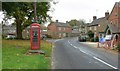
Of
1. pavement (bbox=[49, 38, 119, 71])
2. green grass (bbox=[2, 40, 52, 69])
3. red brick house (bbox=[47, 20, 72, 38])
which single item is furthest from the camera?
red brick house (bbox=[47, 20, 72, 38])

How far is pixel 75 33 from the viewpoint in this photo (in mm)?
139250

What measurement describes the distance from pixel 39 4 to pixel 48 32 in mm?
69847

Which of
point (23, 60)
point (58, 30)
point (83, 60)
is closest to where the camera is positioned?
point (23, 60)

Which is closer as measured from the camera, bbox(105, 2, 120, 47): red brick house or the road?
the road

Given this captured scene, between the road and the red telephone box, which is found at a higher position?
→ the red telephone box

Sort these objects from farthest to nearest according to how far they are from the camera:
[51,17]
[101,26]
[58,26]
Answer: [58,26] < [101,26] < [51,17]

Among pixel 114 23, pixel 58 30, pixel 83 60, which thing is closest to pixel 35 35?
pixel 83 60

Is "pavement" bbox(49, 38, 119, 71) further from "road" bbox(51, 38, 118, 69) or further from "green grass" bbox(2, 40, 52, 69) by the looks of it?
"green grass" bbox(2, 40, 52, 69)

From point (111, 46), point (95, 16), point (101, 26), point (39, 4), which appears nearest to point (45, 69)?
point (111, 46)

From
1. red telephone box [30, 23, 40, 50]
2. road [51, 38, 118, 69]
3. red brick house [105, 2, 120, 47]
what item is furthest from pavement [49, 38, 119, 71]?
red brick house [105, 2, 120, 47]

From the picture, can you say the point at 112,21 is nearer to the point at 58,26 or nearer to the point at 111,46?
the point at 111,46

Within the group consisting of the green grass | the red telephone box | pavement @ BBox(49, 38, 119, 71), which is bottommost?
pavement @ BBox(49, 38, 119, 71)

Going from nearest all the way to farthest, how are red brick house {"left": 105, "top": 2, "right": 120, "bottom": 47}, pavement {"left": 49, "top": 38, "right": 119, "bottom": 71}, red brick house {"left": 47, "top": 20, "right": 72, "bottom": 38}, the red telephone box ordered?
pavement {"left": 49, "top": 38, "right": 119, "bottom": 71}, the red telephone box, red brick house {"left": 105, "top": 2, "right": 120, "bottom": 47}, red brick house {"left": 47, "top": 20, "right": 72, "bottom": 38}

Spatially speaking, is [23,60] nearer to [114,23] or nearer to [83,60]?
[83,60]
